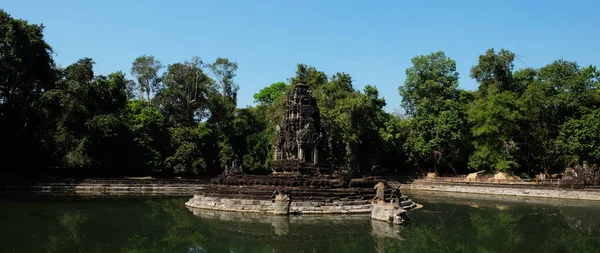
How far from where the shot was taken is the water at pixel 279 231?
15.0 metres

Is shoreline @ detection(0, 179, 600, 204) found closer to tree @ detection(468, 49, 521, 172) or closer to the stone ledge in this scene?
the stone ledge

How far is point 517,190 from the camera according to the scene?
120 feet

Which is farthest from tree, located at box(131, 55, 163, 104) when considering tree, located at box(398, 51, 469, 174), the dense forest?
tree, located at box(398, 51, 469, 174)

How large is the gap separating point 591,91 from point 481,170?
12204 mm

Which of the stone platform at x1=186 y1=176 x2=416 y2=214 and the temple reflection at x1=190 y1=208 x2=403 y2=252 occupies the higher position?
the stone platform at x1=186 y1=176 x2=416 y2=214

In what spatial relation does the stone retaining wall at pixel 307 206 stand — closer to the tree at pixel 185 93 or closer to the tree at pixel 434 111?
the tree at pixel 434 111

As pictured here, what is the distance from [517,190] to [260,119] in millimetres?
28609

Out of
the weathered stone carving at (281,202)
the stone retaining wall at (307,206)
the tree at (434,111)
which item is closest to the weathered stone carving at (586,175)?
the tree at (434,111)

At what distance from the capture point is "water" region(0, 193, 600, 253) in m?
15.0

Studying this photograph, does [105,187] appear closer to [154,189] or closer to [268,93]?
[154,189]

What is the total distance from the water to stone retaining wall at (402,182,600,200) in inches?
285

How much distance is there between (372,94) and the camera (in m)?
51.7

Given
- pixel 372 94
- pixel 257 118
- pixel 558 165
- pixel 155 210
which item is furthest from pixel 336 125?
pixel 155 210

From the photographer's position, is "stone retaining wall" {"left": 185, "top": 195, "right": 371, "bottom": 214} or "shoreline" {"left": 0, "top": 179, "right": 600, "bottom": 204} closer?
"stone retaining wall" {"left": 185, "top": 195, "right": 371, "bottom": 214}
